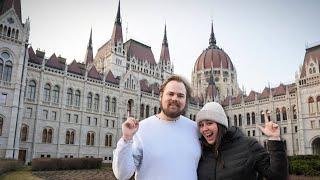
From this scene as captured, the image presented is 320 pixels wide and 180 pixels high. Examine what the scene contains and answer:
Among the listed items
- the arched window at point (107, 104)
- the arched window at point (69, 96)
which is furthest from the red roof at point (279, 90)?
the arched window at point (69, 96)

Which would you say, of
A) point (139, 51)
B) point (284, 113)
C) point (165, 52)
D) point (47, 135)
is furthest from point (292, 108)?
point (47, 135)

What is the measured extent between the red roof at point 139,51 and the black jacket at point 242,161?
55485mm

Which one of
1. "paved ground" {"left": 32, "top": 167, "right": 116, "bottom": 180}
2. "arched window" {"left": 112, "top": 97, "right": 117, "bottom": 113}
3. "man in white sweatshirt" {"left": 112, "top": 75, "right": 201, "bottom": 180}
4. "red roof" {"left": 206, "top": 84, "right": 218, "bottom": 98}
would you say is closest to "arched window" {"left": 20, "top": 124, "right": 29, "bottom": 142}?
"arched window" {"left": 112, "top": 97, "right": 117, "bottom": 113}

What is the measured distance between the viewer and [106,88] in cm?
4356

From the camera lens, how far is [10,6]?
35.1 metres

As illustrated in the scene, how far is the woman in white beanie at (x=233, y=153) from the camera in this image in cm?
311

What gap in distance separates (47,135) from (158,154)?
3590 cm

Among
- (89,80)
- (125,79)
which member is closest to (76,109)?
(89,80)

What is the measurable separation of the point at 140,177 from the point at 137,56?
5710 centimetres

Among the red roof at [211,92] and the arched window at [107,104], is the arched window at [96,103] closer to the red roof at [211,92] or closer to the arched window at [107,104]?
the arched window at [107,104]

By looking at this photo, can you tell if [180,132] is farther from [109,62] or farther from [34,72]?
[109,62]

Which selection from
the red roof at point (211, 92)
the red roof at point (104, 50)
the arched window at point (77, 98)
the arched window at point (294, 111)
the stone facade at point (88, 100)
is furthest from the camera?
the red roof at point (211, 92)

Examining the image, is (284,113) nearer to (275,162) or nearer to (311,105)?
(311,105)

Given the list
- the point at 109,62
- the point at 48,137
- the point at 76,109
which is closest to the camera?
the point at 48,137
